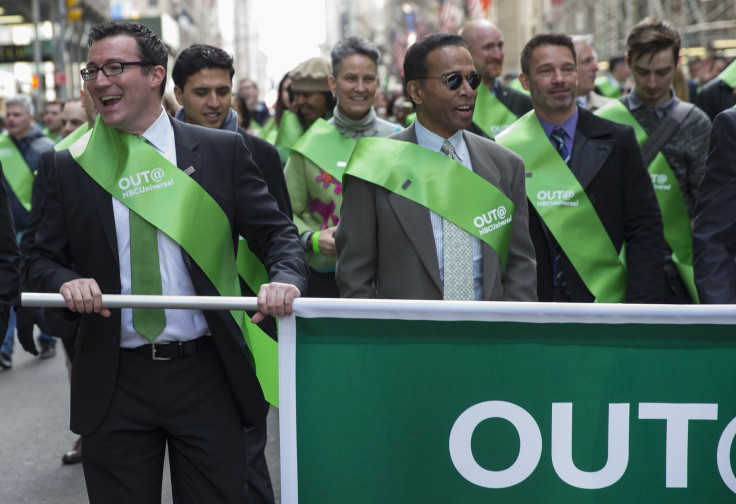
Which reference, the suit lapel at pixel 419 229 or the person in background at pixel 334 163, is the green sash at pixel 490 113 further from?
the suit lapel at pixel 419 229

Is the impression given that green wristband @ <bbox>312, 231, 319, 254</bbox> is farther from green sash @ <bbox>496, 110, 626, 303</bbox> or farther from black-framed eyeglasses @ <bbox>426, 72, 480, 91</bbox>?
black-framed eyeglasses @ <bbox>426, 72, 480, 91</bbox>

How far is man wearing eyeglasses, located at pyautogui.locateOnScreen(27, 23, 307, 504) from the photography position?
324cm

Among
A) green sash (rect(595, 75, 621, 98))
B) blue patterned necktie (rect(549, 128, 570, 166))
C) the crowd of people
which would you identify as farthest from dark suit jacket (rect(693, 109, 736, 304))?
green sash (rect(595, 75, 621, 98))

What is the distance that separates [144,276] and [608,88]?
8.75m

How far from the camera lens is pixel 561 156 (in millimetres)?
4809

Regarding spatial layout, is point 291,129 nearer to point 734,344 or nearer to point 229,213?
point 229,213

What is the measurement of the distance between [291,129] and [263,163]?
1.82 metres

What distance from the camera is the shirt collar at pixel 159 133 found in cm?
337

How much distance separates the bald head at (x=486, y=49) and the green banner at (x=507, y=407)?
155 inches

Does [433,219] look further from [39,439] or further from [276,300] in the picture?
[39,439]

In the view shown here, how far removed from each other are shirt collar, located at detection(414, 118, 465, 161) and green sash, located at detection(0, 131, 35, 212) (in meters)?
6.33

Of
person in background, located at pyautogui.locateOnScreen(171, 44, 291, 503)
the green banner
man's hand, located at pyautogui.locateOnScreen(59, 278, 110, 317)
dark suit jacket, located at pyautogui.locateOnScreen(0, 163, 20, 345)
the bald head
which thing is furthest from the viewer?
the bald head

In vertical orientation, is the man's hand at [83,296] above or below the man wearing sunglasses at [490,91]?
below

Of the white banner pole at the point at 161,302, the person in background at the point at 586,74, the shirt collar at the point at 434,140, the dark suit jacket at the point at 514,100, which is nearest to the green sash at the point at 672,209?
the dark suit jacket at the point at 514,100
